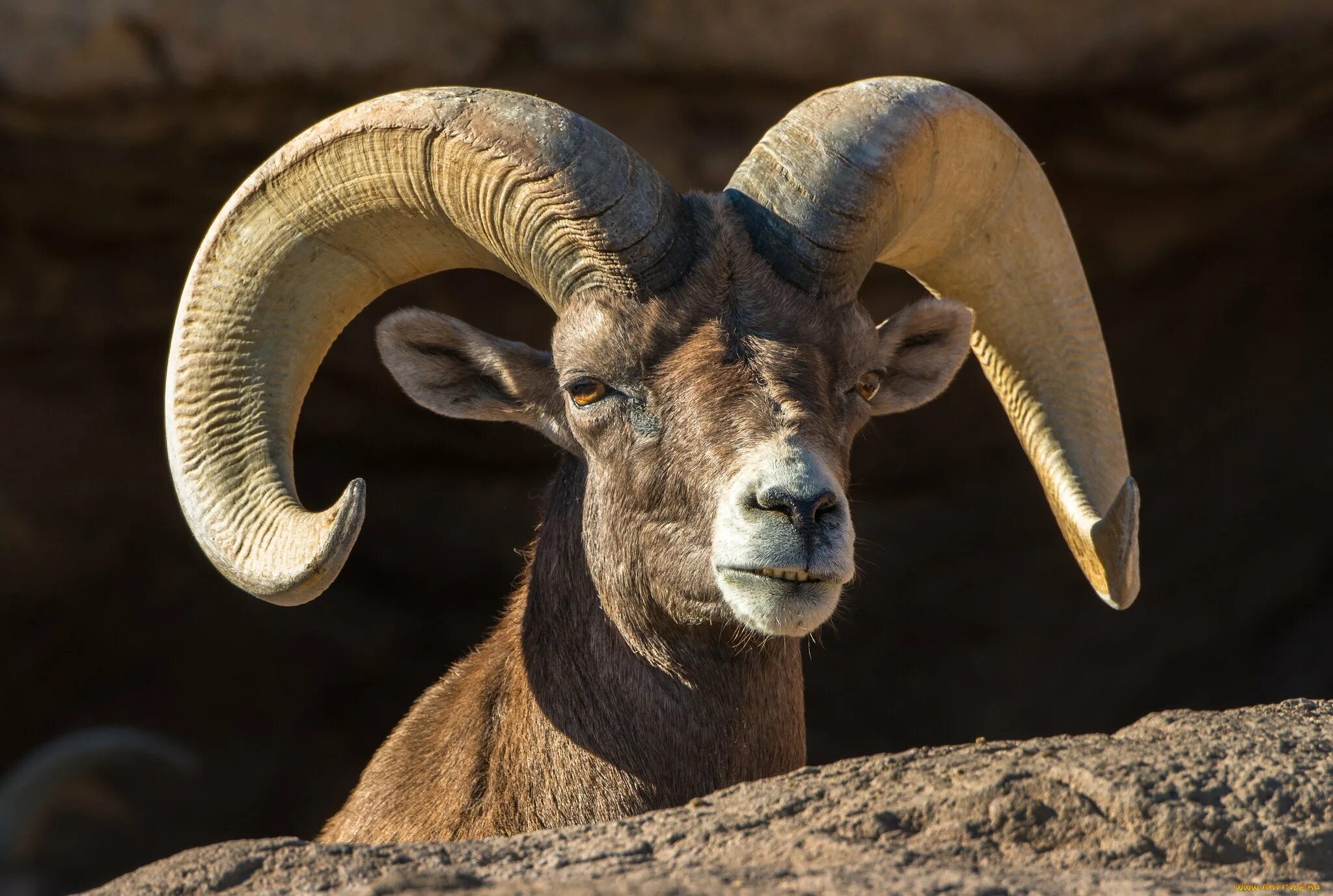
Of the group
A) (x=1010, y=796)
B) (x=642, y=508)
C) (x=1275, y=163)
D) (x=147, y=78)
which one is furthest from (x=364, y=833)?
(x=1275, y=163)

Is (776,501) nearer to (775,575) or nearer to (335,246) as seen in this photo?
(775,575)

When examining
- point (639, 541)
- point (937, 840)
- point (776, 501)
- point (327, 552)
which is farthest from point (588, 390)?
point (937, 840)

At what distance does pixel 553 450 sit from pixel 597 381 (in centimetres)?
493

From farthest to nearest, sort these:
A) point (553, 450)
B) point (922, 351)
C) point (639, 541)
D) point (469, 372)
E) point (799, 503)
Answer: point (553, 450) → point (922, 351) → point (469, 372) → point (639, 541) → point (799, 503)

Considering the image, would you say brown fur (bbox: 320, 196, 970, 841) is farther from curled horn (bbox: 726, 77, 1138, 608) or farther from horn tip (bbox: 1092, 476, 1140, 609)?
horn tip (bbox: 1092, 476, 1140, 609)

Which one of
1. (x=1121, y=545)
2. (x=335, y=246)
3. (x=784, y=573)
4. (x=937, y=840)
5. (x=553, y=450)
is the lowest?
(x=937, y=840)

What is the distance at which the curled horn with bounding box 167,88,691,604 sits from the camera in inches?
203

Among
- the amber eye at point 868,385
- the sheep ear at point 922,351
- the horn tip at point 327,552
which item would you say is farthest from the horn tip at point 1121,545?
the horn tip at point 327,552

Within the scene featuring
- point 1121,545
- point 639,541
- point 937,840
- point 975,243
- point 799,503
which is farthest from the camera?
point 975,243

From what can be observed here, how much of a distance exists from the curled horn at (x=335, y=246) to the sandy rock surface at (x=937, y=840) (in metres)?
1.24

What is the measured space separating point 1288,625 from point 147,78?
29.2ft

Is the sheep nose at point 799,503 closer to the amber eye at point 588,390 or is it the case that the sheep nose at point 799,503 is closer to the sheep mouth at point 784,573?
the sheep mouth at point 784,573

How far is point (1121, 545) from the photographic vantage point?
219 inches

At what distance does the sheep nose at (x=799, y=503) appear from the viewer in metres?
4.59
